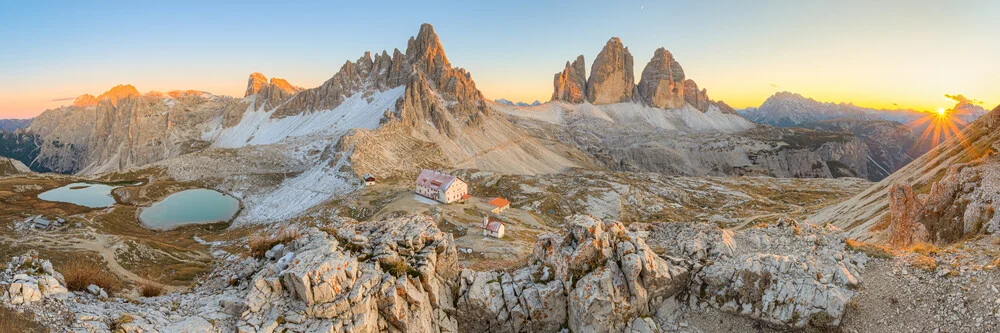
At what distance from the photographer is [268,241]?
22.3 m

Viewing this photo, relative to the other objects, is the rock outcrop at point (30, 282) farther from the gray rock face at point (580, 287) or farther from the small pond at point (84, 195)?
the small pond at point (84, 195)

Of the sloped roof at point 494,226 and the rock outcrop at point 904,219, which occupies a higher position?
the rock outcrop at point 904,219

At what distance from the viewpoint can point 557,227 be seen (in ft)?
224

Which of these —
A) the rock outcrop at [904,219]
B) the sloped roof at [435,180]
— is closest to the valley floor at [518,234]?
the sloped roof at [435,180]

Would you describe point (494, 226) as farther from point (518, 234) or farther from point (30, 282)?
point (30, 282)

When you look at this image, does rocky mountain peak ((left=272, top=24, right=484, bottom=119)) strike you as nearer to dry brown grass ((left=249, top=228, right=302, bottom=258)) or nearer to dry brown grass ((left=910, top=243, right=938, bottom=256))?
dry brown grass ((left=249, top=228, right=302, bottom=258))

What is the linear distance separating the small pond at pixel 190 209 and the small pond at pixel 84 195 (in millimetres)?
9885

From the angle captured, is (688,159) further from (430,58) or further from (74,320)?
(74,320)

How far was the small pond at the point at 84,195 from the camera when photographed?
8038 cm

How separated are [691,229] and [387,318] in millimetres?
21590

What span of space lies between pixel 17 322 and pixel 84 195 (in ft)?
362

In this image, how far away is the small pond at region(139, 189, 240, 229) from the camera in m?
75.8

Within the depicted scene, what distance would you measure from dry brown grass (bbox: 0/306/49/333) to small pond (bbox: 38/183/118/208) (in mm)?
94420

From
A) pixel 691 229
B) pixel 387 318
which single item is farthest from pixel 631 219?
pixel 387 318
